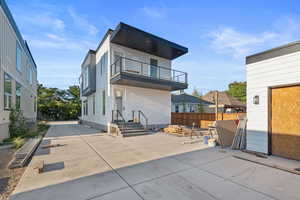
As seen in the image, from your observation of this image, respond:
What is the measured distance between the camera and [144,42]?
412 inches

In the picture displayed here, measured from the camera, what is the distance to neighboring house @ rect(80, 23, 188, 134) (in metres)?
10.1

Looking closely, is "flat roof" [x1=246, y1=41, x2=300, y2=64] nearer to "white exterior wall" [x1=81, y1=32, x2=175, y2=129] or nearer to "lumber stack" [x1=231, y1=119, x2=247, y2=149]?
"lumber stack" [x1=231, y1=119, x2=247, y2=149]

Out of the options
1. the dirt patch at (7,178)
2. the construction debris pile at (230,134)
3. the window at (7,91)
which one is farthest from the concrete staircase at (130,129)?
the window at (7,91)

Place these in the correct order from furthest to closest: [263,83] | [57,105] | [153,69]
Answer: [57,105]
[153,69]
[263,83]

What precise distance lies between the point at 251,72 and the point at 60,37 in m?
12.1

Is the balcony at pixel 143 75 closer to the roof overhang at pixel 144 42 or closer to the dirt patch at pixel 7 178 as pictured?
the roof overhang at pixel 144 42

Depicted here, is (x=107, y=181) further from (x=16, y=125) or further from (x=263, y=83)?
(x=16, y=125)

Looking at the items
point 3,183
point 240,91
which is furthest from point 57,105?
point 240,91

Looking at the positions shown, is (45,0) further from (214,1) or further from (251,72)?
(251,72)

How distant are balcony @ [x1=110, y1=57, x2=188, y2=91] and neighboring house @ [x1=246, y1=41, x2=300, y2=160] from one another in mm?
6112

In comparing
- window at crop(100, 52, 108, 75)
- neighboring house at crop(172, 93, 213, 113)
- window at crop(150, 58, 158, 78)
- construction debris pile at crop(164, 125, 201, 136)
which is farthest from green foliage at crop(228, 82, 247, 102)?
window at crop(100, 52, 108, 75)

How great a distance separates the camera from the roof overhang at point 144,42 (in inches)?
362

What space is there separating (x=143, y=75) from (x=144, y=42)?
2400 mm

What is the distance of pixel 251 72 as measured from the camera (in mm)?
5793
